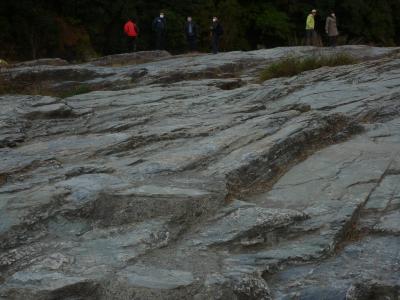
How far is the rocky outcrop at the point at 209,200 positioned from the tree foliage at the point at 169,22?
57.8 feet

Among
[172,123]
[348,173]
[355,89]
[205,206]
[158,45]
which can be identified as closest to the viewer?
[205,206]

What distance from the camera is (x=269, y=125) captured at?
357 inches

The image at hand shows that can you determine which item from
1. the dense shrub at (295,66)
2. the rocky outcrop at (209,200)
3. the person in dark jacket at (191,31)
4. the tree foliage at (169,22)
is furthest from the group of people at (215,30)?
the rocky outcrop at (209,200)

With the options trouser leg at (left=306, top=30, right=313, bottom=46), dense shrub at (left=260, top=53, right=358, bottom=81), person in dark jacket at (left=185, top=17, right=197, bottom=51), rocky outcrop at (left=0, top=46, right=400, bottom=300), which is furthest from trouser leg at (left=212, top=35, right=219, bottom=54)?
rocky outcrop at (left=0, top=46, right=400, bottom=300)

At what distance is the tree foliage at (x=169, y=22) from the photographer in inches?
1220

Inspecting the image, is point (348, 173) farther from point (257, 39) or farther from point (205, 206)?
point (257, 39)

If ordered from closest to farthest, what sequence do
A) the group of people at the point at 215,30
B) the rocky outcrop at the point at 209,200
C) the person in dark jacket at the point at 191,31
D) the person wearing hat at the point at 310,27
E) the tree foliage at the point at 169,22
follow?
the rocky outcrop at the point at 209,200
the group of people at the point at 215,30
the person wearing hat at the point at 310,27
the person in dark jacket at the point at 191,31
the tree foliage at the point at 169,22

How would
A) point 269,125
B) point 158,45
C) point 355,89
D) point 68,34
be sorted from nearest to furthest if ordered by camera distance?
point 269,125, point 355,89, point 158,45, point 68,34

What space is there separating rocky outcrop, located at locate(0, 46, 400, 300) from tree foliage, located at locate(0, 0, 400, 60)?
17616 mm

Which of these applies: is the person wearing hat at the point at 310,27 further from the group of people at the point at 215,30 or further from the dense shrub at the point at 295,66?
the dense shrub at the point at 295,66

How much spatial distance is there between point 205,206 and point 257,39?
1411 inches

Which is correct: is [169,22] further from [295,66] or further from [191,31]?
[295,66]

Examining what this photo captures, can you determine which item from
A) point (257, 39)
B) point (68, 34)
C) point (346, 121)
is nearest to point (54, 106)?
point (346, 121)

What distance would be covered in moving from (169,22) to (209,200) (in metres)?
29.1
